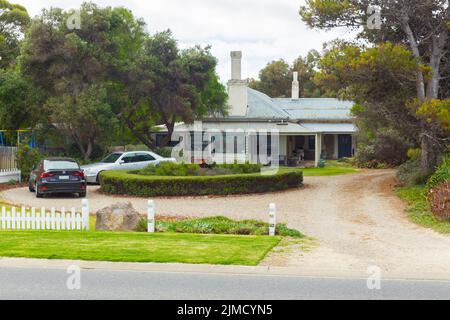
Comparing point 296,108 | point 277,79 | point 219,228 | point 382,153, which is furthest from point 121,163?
point 277,79

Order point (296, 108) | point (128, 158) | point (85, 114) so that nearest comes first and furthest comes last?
point (128, 158) < point (85, 114) < point (296, 108)

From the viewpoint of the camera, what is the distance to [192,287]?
353 inches

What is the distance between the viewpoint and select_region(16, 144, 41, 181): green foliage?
2945 cm

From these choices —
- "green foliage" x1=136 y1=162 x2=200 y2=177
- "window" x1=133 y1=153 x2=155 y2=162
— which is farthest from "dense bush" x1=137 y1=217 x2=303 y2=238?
"window" x1=133 y1=153 x2=155 y2=162

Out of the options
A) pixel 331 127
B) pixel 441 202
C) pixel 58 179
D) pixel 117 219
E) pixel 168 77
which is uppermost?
pixel 168 77

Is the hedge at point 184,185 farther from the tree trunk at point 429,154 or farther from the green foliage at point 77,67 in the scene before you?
the green foliage at point 77,67

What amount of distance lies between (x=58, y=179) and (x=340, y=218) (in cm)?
1048

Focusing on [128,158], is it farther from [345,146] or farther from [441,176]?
[345,146]

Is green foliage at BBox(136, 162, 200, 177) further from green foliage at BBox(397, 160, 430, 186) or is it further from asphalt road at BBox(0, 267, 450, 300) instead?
asphalt road at BBox(0, 267, 450, 300)

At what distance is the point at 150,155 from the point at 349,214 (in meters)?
13.3

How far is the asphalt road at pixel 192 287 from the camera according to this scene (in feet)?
27.9

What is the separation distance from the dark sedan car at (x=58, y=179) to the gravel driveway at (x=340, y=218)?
0.40 meters
